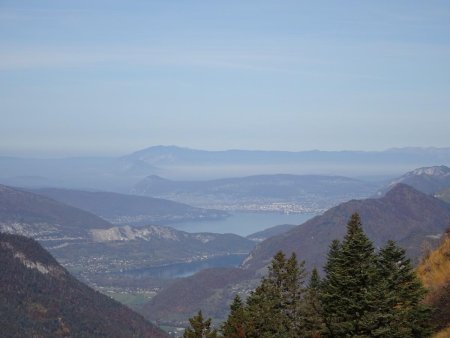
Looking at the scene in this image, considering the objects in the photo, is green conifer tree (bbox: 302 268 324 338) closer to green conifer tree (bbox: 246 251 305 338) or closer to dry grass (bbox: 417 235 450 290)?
green conifer tree (bbox: 246 251 305 338)

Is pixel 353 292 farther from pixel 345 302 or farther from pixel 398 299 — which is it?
pixel 398 299

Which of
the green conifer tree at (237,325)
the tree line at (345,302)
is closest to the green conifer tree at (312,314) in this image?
the tree line at (345,302)

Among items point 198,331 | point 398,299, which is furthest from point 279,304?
point 398,299

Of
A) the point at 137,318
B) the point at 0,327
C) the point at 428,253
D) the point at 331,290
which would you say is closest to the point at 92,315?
the point at 137,318

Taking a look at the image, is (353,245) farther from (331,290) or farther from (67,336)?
(67,336)

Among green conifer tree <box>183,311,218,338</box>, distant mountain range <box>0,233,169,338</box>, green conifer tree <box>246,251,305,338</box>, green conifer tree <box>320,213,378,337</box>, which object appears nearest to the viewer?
green conifer tree <box>320,213,378,337</box>

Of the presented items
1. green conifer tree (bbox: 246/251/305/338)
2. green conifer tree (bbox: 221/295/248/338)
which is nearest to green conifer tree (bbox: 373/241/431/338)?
green conifer tree (bbox: 246/251/305/338)
